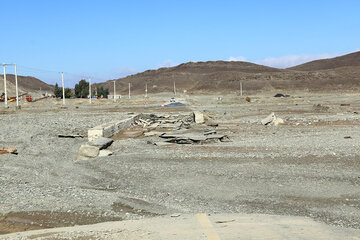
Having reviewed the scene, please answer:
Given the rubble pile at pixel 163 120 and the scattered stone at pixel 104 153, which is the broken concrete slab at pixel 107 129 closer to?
the rubble pile at pixel 163 120

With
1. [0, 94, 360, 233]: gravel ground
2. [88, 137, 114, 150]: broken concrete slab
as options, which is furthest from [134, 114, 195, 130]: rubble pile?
[88, 137, 114, 150]: broken concrete slab

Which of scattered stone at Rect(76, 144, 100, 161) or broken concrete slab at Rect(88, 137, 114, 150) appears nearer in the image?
scattered stone at Rect(76, 144, 100, 161)

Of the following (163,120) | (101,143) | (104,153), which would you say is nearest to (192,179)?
(104,153)

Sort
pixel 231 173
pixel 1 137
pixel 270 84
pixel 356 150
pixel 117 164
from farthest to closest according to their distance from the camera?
pixel 270 84 → pixel 1 137 → pixel 356 150 → pixel 117 164 → pixel 231 173

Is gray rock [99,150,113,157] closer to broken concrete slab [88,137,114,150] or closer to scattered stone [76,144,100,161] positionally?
scattered stone [76,144,100,161]

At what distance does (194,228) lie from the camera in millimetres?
7008

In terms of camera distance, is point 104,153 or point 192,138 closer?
point 104,153

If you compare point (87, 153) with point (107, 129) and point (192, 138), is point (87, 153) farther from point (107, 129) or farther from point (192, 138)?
point (107, 129)

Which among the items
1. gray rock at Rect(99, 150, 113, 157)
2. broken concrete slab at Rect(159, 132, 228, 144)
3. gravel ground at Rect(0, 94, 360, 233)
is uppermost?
broken concrete slab at Rect(159, 132, 228, 144)

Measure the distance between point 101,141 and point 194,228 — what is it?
10.6m

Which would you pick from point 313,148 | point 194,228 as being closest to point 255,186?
point 194,228

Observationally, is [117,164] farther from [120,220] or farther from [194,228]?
[194,228]

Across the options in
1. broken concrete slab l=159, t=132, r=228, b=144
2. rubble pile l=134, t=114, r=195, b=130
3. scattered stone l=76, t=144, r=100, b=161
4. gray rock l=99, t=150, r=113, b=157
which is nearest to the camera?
scattered stone l=76, t=144, r=100, b=161

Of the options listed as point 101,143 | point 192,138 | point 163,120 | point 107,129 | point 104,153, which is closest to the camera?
point 104,153
